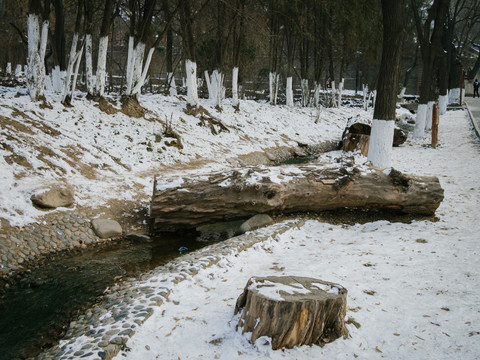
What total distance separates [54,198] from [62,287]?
208 cm

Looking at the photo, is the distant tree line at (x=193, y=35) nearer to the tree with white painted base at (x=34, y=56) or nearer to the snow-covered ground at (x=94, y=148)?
the tree with white painted base at (x=34, y=56)

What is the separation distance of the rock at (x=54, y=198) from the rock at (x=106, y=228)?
0.59m

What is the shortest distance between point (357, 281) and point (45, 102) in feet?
28.4

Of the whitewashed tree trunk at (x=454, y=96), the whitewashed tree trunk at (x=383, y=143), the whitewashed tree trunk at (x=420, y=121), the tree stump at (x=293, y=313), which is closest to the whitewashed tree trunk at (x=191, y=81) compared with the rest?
the whitewashed tree trunk at (x=383, y=143)

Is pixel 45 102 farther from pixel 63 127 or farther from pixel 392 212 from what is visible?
pixel 392 212

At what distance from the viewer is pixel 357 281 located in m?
4.00

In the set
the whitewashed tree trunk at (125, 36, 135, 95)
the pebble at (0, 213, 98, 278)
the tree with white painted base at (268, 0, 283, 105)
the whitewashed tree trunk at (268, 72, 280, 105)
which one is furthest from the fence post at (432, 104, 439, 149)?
the pebble at (0, 213, 98, 278)

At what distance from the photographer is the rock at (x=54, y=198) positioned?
601 centimetres

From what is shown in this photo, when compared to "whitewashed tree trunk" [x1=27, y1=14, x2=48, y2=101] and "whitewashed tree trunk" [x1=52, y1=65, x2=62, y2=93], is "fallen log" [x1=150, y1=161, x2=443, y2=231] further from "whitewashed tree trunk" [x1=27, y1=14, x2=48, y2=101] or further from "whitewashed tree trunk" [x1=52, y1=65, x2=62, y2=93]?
"whitewashed tree trunk" [x1=52, y1=65, x2=62, y2=93]

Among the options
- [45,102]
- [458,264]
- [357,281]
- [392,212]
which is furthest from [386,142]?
[45,102]

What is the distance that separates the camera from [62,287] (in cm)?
459

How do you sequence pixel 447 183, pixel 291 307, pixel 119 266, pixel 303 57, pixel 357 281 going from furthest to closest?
pixel 303 57, pixel 447 183, pixel 119 266, pixel 357 281, pixel 291 307

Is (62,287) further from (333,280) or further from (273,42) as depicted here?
(273,42)

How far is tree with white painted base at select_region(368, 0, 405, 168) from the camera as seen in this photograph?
791cm
